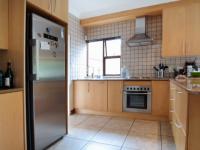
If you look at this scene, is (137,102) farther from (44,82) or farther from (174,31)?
(44,82)

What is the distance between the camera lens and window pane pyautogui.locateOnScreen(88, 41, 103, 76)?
14.6ft

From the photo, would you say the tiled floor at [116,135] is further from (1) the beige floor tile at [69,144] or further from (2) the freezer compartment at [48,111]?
(2) the freezer compartment at [48,111]

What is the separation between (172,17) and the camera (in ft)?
10.8

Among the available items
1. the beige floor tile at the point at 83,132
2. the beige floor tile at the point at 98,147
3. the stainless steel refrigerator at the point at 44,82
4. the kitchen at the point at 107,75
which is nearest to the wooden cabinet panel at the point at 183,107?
the kitchen at the point at 107,75

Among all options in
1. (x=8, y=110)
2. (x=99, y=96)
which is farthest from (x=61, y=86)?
(x=99, y=96)

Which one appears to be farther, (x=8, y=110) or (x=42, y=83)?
(x=42, y=83)

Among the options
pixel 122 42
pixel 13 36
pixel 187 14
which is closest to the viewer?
pixel 13 36

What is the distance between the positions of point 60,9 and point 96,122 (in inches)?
85.9

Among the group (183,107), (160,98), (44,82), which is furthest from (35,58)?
(160,98)

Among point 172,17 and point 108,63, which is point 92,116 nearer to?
point 108,63

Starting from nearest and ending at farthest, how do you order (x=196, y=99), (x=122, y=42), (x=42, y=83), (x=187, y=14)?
(x=196, y=99) < (x=42, y=83) < (x=187, y=14) < (x=122, y=42)

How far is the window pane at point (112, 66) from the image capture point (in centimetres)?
425

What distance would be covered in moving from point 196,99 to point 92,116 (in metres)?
2.71

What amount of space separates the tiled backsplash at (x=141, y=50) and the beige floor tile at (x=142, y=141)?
1849 mm
